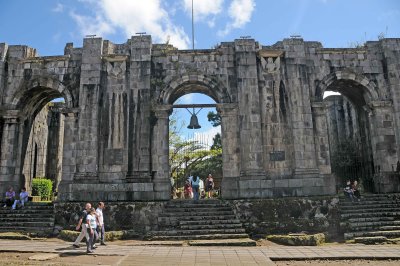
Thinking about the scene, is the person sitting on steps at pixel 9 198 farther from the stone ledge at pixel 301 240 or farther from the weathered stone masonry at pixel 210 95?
the stone ledge at pixel 301 240

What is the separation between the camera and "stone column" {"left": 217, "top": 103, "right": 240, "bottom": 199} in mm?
13537

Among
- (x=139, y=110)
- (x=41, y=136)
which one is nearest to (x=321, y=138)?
(x=139, y=110)

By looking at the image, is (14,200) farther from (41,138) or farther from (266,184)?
(266,184)

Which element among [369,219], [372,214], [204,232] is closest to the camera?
[204,232]

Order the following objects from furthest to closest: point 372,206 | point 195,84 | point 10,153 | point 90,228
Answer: point 195,84 < point 10,153 < point 372,206 < point 90,228

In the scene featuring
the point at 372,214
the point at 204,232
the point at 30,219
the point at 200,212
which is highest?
the point at 200,212

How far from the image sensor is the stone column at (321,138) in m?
14.1

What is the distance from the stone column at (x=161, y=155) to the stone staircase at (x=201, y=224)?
95 cm

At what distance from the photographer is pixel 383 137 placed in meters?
14.7

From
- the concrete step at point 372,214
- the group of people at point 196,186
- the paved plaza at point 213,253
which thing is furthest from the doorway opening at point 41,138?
the concrete step at point 372,214

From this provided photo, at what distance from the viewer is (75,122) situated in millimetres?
14508

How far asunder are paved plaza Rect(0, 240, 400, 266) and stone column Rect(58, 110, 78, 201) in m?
3.45

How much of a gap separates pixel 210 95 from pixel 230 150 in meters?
3.10

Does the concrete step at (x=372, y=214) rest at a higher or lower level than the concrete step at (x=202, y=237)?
higher
